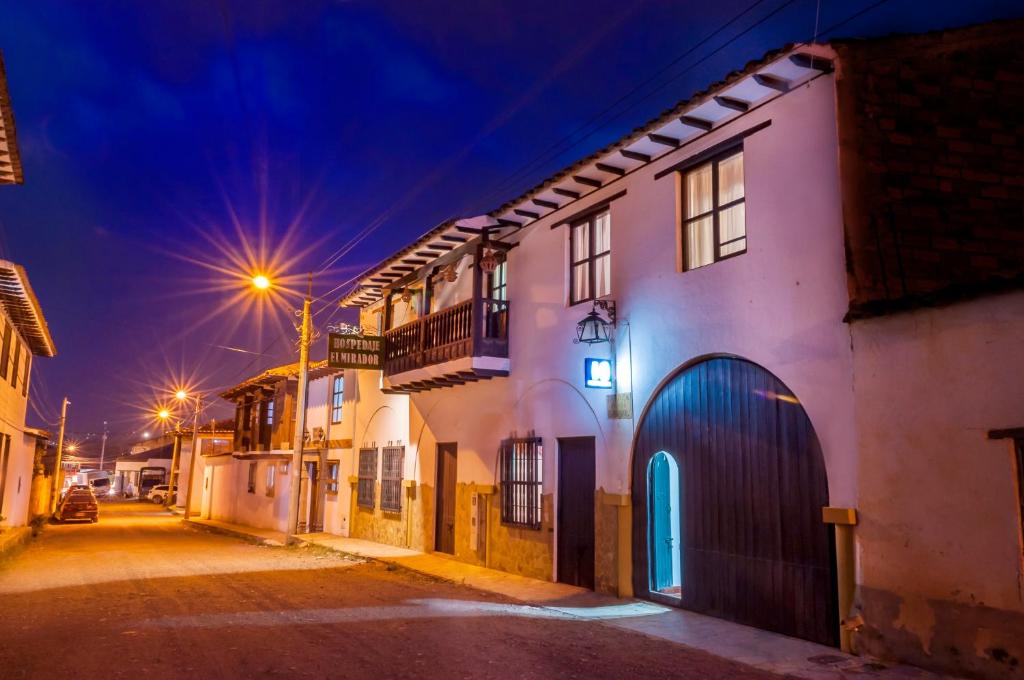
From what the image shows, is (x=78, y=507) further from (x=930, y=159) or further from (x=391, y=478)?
(x=930, y=159)

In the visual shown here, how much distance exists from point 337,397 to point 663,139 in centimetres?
1720

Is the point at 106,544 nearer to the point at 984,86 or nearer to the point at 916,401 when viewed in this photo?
the point at 916,401

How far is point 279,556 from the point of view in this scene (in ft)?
62.3

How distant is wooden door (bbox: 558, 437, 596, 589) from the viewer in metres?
12.8

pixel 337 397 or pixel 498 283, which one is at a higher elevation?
pixel 498 283

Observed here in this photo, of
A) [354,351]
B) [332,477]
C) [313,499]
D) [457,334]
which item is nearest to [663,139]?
[457,334]

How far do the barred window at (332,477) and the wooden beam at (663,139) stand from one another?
676 inches

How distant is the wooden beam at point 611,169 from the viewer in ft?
40.9

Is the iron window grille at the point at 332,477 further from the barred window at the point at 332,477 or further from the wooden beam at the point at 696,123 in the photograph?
the wooden beam at the point at 696,123

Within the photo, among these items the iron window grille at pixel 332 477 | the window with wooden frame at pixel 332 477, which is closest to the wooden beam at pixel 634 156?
the window with wooden frame at pixel 332 477

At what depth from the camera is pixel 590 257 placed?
44.9 ft

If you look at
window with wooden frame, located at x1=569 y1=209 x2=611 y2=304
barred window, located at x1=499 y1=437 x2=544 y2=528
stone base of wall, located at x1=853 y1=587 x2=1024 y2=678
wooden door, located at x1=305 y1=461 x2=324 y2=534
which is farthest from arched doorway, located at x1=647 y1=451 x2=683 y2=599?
wooden door, located at x1=305 y1=461 x2=324 y2=534

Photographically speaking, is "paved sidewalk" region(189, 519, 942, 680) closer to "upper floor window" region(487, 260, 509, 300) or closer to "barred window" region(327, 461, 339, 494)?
"upper floor window" region(487, 260, 509, 300)

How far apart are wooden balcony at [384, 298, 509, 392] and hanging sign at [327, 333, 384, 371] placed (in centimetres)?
54
